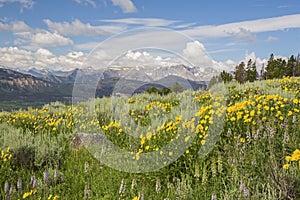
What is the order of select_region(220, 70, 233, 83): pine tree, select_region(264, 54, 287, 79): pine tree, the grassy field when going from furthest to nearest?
1. select_region(264, 54, 287, 79): pine tree
2. select_region(220, 70, 233, 83): pine tree
3. the grassy field

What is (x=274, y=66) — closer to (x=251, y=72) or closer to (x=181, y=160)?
(x=251, y=72)

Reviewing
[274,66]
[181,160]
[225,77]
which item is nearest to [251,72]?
[274,66]

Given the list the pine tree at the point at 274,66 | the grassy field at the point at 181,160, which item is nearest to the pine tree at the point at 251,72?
the pine tree at the point at 274,66

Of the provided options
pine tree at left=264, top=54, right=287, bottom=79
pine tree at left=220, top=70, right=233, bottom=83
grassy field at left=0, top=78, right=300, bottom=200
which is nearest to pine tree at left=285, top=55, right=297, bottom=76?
pine tree at left=264, top=54, right=287, bottom=79

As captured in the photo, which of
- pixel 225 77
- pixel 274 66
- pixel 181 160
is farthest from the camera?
pixel 274 66

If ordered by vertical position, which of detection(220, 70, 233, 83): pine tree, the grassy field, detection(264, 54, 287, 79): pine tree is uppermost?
detection(264, 54, 287, 79): pine tree

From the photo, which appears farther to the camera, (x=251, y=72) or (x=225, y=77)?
(x=251, y=72)

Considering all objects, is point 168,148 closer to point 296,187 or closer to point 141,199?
point 141,199

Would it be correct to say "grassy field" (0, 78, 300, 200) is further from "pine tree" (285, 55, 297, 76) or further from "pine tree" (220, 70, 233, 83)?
"pine tree" (285, 55, 297, 76)

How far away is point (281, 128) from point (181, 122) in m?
1.49

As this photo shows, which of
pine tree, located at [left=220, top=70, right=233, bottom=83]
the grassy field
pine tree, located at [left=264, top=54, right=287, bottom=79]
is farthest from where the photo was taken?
pine tree, located at [left=264, top=54, right=287, bottom=79]

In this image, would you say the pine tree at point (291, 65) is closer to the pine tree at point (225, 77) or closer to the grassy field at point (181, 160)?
the pine tree at point (225, 77)

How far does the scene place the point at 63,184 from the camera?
15.8ft

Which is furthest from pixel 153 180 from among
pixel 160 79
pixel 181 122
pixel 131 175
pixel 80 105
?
pixel 80 105
